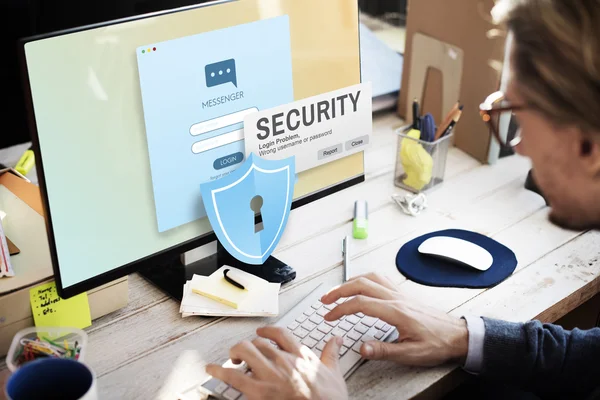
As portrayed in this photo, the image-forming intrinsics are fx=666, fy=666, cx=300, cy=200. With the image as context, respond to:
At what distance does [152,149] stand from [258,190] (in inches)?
8.4

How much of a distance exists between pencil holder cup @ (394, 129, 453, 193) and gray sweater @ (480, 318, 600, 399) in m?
0.50

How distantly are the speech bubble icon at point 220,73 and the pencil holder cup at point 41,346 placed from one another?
421 mm

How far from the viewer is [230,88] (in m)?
1.06

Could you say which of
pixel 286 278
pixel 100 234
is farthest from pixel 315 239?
pixel 100 234

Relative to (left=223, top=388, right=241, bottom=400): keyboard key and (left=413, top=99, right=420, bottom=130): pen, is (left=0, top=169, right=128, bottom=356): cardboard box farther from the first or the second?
(left=413, top=99, right=420, bottom=130): pen

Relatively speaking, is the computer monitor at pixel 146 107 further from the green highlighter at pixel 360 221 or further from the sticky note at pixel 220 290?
the green highlighter at pixel 360 221

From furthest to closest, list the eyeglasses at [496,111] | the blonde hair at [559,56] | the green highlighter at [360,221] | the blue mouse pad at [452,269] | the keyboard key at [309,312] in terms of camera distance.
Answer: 1. the green highlighter at [360,221]
2. the blue mouse pad at [452,269]
3. the keyboard key at [309,312]
4. the eyeglasses at [496,111]
5. the blonde hair at [559,56]

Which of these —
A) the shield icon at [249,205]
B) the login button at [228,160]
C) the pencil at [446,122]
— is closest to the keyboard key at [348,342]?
the shield icon at [249,205]

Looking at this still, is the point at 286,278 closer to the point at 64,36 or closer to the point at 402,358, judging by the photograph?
the point at 402,358

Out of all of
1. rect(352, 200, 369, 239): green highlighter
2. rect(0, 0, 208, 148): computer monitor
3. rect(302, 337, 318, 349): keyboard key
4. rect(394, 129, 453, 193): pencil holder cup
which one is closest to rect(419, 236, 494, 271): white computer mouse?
rect(352, 200, 369, 239): green highlighter

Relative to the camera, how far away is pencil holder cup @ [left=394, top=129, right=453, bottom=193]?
1438mm

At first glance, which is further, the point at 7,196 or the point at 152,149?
the point at 7,196

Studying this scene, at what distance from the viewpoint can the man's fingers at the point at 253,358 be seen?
889 millimetres

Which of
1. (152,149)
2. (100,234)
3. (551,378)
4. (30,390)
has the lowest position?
(551,378)
